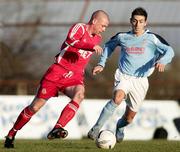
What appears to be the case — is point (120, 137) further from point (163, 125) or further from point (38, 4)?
point (38, 4)

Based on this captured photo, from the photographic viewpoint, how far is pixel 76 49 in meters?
12.5

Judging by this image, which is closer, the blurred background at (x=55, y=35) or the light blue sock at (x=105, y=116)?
the light blue sock at (x=105, y=116)

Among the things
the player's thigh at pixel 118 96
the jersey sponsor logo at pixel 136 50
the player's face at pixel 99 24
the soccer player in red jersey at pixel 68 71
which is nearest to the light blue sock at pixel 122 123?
the player's thigh at pixel 118 96

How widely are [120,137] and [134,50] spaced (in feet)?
5.68

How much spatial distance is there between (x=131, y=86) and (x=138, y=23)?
42.8 inches

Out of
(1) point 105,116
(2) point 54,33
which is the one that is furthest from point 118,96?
(2) point 54,33

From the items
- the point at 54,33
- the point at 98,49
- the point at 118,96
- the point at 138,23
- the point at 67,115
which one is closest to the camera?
the point at 98,49

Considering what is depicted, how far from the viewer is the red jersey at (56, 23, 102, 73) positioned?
484 inches

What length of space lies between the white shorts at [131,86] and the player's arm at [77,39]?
4.29ft

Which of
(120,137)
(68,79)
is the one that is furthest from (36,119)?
(68,79)

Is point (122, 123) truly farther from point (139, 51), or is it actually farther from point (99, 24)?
point (99, 24)

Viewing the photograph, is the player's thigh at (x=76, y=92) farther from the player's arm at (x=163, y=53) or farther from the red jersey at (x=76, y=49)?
the player's arm at (x=163, y=53)

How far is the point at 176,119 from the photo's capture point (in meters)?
21.4

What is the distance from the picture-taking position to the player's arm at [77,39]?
12.2m
